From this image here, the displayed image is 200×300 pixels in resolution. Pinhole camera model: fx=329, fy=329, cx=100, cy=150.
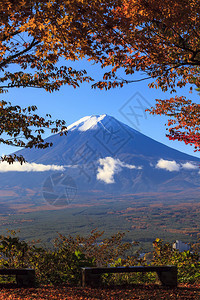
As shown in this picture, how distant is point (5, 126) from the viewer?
10.2 metres

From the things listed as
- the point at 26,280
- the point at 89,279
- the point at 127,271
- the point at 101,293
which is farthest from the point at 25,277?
the point at 127,271

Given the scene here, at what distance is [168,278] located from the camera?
7.85 m

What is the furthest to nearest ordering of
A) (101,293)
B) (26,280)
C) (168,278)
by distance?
(168,278)
(26,280)
(101,293)

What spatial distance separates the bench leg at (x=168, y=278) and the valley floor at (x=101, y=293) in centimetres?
15

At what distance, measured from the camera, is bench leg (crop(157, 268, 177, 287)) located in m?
7.84

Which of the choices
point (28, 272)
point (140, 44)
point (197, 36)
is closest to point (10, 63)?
point (140, 44)

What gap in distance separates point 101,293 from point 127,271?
0.82 meters

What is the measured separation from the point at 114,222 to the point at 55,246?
188 m

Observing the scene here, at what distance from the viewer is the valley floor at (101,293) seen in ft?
22.5

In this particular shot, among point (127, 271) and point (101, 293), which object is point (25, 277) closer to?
point (101, 293)

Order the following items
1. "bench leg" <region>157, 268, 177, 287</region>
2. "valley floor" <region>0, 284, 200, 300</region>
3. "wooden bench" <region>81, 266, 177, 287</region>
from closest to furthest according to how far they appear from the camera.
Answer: "valley floor" <region>0, 284, 200, 300</region> → "wooden bench" <region>81, 266, 177, 287</region> → "bench leg" <region>157, 268, 177, 287</region>

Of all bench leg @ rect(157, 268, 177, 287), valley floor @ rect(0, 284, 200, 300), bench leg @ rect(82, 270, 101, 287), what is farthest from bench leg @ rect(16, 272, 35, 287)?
bench leg @ rect(157, 268, 177, 287)

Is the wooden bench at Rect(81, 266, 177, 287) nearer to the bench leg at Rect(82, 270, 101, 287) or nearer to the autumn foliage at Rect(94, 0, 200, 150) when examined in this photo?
the bench leg at Rect(82, 270, 101, 287)

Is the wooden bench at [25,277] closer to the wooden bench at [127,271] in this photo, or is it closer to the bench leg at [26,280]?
the bench leg at [26,280]
